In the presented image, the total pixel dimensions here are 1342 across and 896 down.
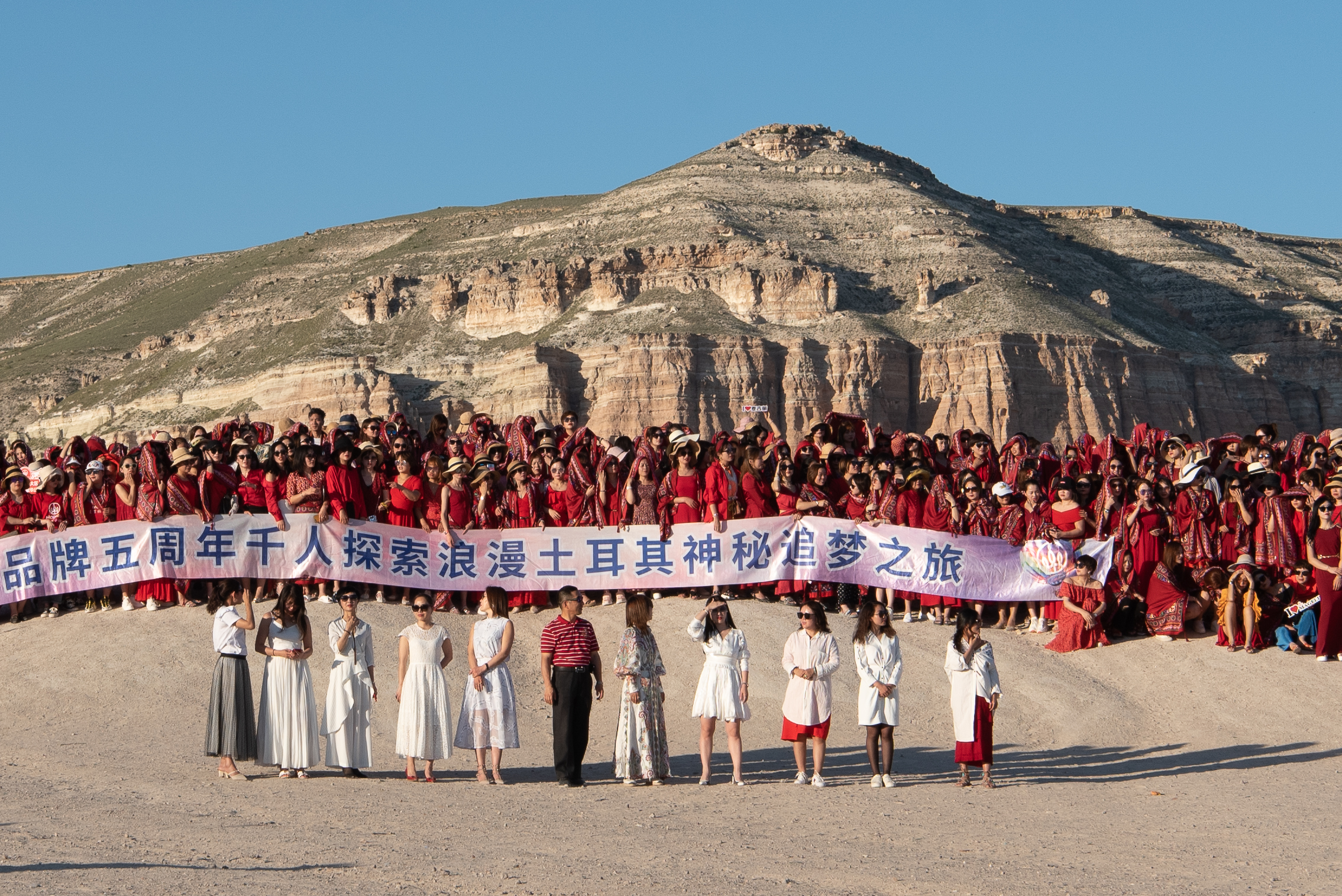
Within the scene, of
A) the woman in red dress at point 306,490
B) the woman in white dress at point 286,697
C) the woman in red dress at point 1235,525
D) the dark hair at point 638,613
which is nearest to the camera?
the dark hair at point 638,613

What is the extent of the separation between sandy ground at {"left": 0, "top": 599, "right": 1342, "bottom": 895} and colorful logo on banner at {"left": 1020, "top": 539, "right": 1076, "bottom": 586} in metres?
0.66

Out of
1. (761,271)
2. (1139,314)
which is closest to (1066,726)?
(761,271)

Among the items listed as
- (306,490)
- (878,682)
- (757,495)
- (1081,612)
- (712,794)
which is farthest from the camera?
(757,495)

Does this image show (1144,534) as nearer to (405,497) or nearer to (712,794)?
(712,794)

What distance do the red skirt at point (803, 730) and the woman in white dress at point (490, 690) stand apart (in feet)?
6.42

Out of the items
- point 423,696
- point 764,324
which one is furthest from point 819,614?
point 764,324

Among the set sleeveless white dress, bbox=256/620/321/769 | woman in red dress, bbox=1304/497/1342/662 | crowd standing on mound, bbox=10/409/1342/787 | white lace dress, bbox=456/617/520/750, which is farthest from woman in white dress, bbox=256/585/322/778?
woman in red dress, bbox=1304/497/1342/662

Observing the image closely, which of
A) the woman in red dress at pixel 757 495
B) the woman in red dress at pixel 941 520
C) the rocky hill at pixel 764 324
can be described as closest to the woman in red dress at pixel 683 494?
the woman in red dress at pixel 757 495

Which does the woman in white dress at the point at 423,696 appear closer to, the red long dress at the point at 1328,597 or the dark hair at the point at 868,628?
the dark hair at the point at 868,628

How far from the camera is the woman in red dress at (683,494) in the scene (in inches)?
666

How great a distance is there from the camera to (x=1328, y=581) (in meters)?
15.7

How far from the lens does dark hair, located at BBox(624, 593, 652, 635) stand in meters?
11.8

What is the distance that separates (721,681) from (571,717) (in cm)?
111

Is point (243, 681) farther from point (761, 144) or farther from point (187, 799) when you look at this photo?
point (761, 144)
